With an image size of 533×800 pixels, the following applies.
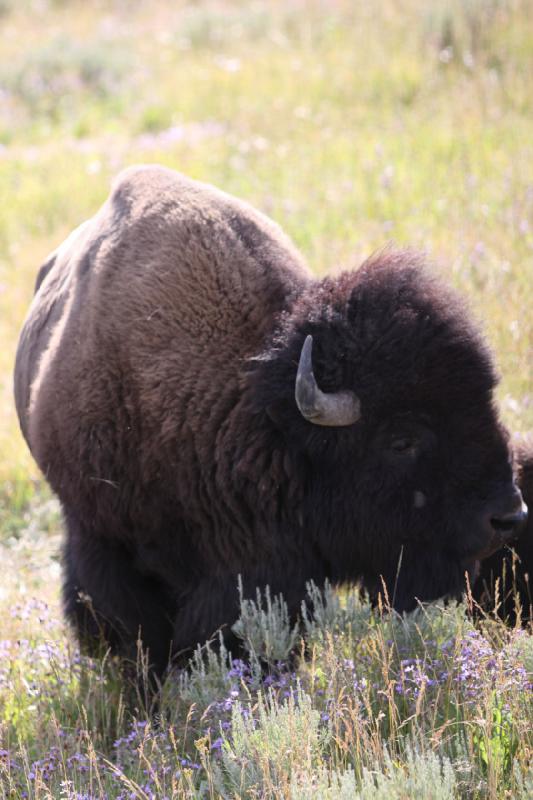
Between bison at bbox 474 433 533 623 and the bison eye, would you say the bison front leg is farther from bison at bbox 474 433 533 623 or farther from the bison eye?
bison at bbox 474 433 533 623

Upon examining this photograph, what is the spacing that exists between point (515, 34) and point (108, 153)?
15.4ft

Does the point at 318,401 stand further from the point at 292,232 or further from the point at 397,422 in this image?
the point at 292,232

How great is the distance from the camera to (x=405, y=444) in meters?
3.75

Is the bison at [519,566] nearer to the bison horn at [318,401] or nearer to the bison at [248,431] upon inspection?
the bison at [248,431]

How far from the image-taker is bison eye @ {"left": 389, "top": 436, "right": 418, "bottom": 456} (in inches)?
147

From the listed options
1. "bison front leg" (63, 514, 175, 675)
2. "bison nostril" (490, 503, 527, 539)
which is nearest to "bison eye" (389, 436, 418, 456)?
"bison nostril" (490, 503, 527, 539)

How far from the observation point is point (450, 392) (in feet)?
12.0

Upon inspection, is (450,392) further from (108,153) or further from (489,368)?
(108,153)

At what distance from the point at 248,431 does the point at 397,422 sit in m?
0.53

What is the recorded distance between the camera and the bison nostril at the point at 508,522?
360 cm

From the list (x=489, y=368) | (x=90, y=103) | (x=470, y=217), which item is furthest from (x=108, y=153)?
(x=489, y=368)

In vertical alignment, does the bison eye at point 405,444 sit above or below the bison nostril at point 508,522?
above

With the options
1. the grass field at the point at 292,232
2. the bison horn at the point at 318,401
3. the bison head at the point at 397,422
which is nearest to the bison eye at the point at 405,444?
the bison head at the point at 397,422

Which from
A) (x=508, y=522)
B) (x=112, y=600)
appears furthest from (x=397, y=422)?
(x=112, y=600)
